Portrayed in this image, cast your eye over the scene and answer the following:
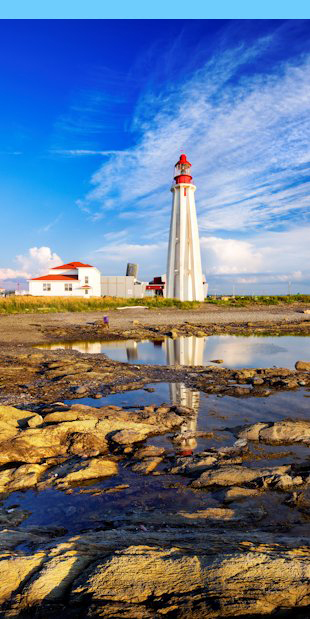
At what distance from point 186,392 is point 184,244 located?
40974mm

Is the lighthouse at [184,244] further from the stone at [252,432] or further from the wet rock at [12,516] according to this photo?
the wet rock at [12,516]

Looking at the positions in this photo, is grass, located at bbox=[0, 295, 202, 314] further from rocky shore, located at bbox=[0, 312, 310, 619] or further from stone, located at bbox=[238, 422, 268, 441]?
stone, located at bbox=[238, 422, 268, 441]

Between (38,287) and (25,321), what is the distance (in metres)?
23.3

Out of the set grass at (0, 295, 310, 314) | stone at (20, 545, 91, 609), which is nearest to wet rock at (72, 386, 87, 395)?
stone at (20, 545, 91, 609)

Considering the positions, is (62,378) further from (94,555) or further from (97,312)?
(97,312)

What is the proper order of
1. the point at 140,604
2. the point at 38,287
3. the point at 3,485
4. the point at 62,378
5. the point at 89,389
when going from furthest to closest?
the point at 38,287 → the point at 62,378 → the point at 89,389 → the point at 3,485 → the point at 140,604

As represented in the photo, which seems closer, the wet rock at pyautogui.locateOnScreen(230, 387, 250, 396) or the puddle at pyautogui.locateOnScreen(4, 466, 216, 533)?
the puddle at pyautogui.locateOnScreen(4, 466, 216, 533)

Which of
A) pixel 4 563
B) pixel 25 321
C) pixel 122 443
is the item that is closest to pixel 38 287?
pixel 25 321

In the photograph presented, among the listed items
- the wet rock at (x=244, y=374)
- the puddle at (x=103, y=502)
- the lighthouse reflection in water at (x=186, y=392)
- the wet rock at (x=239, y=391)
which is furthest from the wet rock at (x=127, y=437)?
the wet rock at (x=244, y=374)

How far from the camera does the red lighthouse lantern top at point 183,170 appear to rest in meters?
51.2

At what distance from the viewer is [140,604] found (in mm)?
2785

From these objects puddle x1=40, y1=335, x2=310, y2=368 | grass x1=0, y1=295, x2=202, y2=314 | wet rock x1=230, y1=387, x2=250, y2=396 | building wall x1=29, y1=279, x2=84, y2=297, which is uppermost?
building wall x1=29, y1=279, x2=84, y2=297

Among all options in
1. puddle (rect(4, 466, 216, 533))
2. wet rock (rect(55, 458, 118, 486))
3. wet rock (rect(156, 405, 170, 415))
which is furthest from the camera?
wet rock (rect(156, 405, 170, 415))

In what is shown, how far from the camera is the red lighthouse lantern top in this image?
5125 cm
